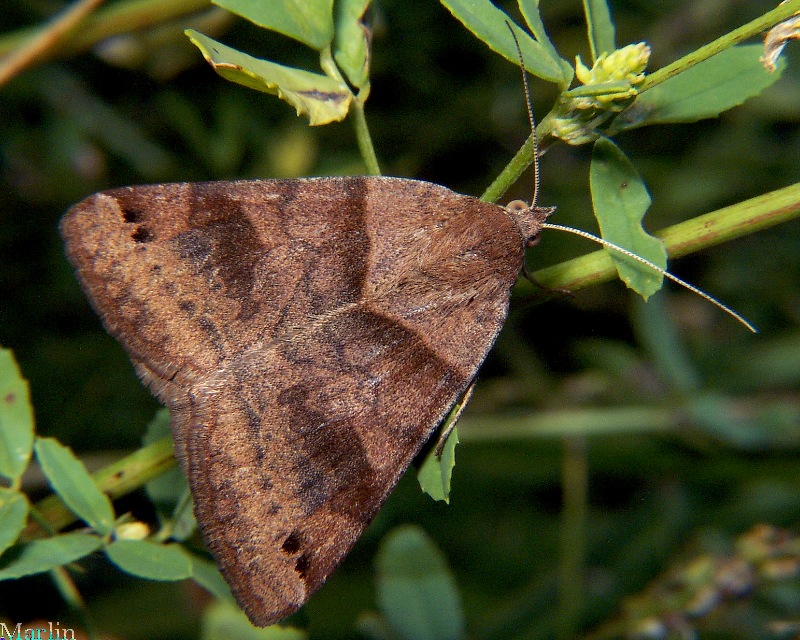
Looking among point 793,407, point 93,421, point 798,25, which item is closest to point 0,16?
point 93,421

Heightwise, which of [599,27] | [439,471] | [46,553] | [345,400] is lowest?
[439,471]

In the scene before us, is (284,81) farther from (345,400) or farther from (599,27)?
(345,400)

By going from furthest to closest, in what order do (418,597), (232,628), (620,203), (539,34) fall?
1. (232,628)
2. (418,597)
3. (620,203)
4. (539,34)

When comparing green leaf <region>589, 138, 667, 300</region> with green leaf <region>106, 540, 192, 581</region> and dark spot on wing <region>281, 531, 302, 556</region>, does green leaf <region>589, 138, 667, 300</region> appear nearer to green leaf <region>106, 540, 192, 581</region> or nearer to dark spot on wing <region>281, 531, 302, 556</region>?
dark spot on wing <region>281, 531, 302, 556</region>

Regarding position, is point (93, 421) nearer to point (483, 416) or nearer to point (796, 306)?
point (483, 416)

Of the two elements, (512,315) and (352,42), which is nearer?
(352,42)

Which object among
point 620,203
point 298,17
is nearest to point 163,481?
point 298,17

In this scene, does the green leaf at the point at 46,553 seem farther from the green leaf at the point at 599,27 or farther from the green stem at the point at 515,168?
the green leaf at the point at 599,27
